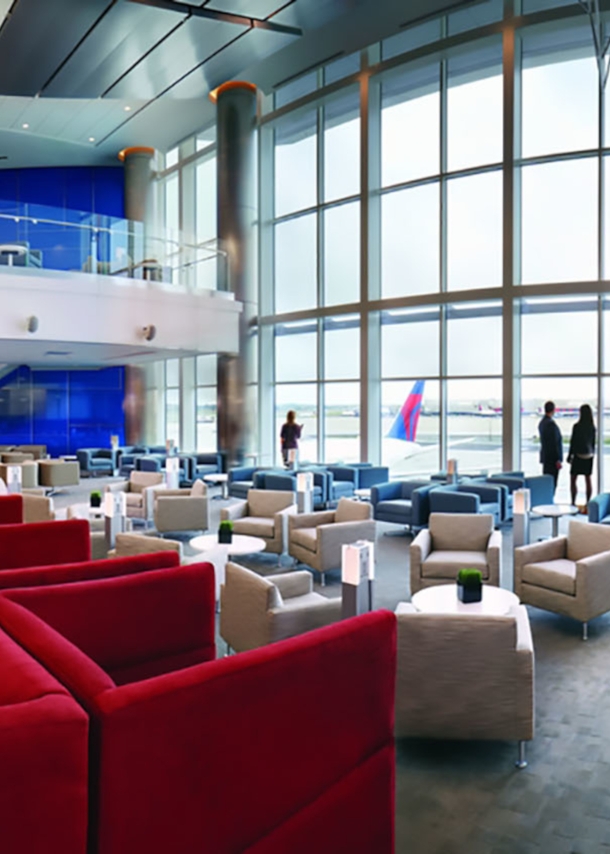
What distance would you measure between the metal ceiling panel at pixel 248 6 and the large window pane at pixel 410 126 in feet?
16.1

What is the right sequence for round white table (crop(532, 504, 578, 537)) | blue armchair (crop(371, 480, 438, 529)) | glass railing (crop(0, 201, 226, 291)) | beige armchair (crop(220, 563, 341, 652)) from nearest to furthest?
beige armchair (crop(220, 563, 341, 652)) → round white table (crop(532, 504, 578, 537)) → blue armchair (crop(371, 480, 438, 529)) → glass railing (crop(0, 201, 226, 291))

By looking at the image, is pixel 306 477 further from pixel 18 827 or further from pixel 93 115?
pixel 93 115

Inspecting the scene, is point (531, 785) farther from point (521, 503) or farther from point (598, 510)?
point (598, 510)

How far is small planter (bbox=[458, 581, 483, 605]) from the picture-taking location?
489 centimetres

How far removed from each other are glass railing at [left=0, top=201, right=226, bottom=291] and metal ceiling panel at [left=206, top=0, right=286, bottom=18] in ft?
15.1

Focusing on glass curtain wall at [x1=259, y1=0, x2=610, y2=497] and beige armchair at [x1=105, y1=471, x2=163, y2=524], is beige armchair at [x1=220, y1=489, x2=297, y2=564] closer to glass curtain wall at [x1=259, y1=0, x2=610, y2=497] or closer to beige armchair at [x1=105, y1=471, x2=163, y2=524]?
beige armchair at [x1=105, y1=471, x2=163, y2=524]

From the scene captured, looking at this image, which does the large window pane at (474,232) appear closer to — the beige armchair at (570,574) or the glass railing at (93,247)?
the glass railing at (93,247)

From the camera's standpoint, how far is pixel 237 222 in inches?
635

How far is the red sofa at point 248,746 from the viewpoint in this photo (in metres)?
2.01

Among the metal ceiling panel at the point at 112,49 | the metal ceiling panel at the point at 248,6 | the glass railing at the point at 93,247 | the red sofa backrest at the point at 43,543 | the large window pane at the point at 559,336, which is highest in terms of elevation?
the metal ceiling panel at the point at 248,6

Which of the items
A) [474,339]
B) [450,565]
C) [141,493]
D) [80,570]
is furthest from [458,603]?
[474,339]

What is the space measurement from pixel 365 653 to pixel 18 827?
1304 mm

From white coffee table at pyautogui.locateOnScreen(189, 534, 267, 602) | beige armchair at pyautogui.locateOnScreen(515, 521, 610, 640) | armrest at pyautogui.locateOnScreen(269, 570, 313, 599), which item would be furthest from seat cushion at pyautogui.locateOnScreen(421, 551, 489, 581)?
white coffee table at pyautogui.locateOnScreen(189, 534, 267, 602)

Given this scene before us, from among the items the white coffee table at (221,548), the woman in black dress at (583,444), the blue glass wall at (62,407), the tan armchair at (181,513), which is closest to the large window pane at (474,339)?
the woman in black dress at (583,444)
